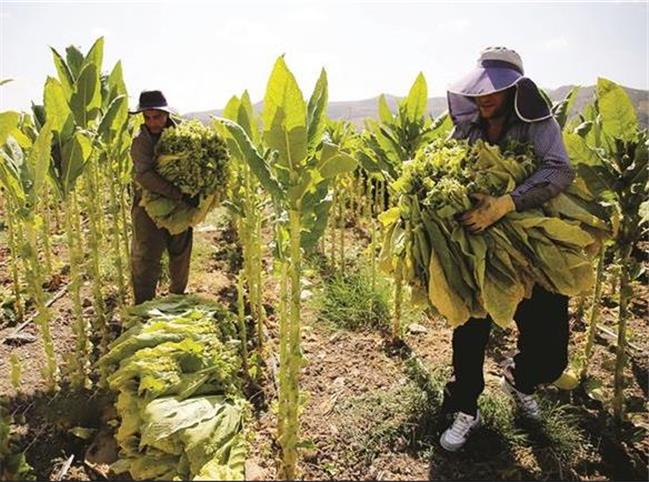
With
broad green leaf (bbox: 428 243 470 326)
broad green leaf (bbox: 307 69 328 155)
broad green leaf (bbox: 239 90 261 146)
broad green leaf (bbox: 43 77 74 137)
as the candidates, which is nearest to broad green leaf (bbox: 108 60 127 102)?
broad green leaf (bbox: 43 77 74 137)

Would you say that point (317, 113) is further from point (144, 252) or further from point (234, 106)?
point (144, 252)

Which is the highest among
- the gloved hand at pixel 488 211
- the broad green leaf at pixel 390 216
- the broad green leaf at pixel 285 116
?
the broad green leaf at pixel 285 116

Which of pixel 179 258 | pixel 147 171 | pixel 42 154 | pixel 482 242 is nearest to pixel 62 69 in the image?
pixel 147 171

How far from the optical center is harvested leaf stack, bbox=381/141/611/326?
2.16 metres

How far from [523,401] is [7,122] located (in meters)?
3.08

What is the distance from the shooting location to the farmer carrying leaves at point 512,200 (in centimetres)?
223

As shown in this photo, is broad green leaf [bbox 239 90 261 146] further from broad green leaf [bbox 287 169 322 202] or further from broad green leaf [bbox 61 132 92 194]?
broad green leaf [bbox 287 169 322 202]

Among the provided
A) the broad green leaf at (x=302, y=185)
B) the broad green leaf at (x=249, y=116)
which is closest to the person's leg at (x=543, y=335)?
the broad green leaf at (x=302, y=185)

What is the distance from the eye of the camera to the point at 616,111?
102 inches

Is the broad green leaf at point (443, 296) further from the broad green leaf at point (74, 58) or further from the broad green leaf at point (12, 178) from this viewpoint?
the broad green leaf at point (74, 58)

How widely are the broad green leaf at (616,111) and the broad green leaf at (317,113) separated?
1.42m

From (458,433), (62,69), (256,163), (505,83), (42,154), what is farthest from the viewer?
(62,69)

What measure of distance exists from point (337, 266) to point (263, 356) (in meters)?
2.29

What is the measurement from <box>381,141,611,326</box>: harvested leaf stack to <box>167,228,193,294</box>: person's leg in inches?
92.7
